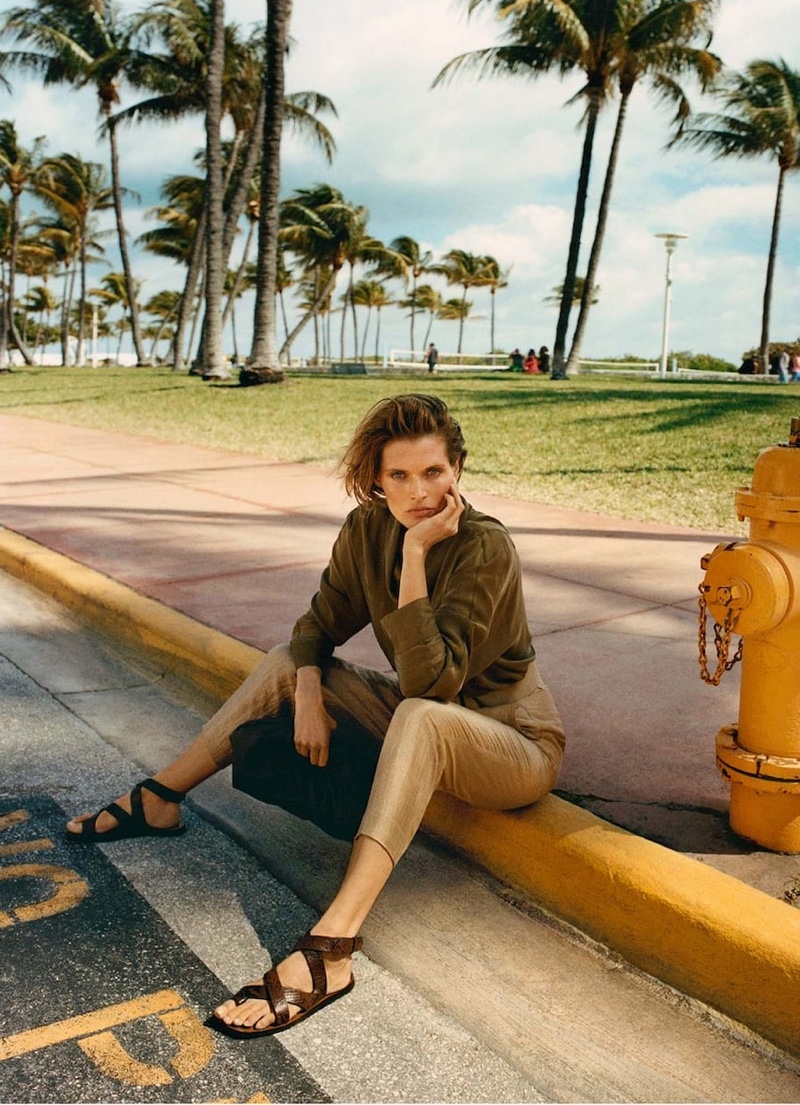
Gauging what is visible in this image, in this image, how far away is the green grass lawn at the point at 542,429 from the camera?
8.91 m

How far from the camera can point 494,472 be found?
998 centimetres

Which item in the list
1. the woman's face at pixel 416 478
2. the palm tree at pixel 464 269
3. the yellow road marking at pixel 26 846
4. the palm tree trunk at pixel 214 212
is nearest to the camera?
the woman's face at pixel 416 478

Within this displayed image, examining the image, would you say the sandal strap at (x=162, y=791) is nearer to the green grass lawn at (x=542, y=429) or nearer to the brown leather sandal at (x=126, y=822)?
the brown leather sandal at (x=126, y=822)

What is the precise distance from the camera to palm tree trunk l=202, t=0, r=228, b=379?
70.2 feet

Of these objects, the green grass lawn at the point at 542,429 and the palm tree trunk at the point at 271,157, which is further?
the palm tree trunk at the point at 271,157

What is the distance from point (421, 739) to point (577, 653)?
6.68ft

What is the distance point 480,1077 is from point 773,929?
2.25 feet

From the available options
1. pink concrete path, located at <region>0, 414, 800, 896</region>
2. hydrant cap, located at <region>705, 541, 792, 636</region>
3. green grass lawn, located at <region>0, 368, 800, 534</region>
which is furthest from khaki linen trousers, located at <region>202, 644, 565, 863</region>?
green grass lawn, located at <region>0, 368, 800, 534</region>

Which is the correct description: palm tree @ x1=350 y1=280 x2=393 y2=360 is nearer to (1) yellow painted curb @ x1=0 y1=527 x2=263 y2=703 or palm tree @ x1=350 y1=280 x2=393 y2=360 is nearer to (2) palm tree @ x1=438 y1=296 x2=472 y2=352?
(2) palm tree @ x1=438 y1=296 x2=472 y2=352

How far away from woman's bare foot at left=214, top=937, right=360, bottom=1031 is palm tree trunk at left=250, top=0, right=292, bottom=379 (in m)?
17.0

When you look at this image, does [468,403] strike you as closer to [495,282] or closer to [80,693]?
[80,693]

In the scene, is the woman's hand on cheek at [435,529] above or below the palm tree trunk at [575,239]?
below

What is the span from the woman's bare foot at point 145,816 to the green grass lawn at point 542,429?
16.8 feet

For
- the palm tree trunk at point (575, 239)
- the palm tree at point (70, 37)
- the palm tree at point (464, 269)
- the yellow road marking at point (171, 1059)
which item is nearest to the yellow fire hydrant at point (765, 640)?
the yellow road marking at point (171, 1059)
